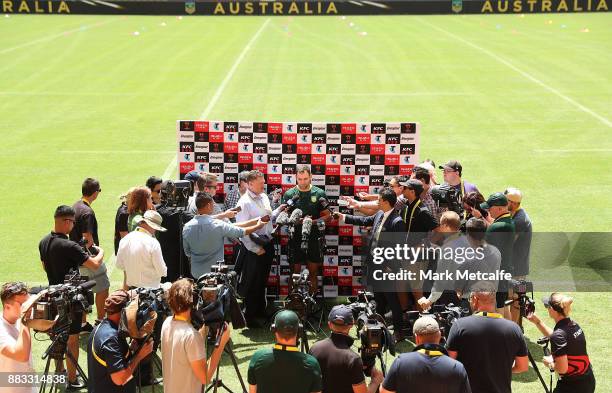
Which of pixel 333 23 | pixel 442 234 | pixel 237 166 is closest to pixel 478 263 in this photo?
pixel 442 234

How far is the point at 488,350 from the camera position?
750 cm

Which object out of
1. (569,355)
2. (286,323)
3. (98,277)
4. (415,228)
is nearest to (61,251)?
(98,277)

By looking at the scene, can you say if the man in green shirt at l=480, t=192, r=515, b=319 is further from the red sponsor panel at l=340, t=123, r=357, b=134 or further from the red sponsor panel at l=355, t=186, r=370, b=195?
the red sponsor panel at l=340, t=123, r=357, b=134

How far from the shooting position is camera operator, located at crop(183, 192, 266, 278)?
1022cm

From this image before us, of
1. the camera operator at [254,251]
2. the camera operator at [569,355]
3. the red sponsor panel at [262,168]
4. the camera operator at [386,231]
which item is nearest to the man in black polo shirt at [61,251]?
the camera operator at [254,251]

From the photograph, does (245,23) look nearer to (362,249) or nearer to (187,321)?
(362,249)

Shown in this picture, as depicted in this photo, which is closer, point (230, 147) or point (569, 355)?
point (569, 355)

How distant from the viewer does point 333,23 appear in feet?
169

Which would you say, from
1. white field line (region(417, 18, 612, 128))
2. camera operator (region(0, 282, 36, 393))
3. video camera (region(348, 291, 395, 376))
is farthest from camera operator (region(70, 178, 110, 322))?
white field line (region(417, 18, 612, 128))

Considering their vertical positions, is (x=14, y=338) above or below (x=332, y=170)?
below

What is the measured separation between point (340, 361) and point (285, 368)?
1.73ft

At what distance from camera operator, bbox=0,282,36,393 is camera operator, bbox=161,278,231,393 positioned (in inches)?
46.3

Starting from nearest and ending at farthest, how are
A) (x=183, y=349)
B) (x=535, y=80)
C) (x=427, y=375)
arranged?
(x=427, y=375) < (x=183, y=349) < (x=535, y=80)

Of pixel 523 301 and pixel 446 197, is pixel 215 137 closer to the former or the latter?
pixel 446 197
